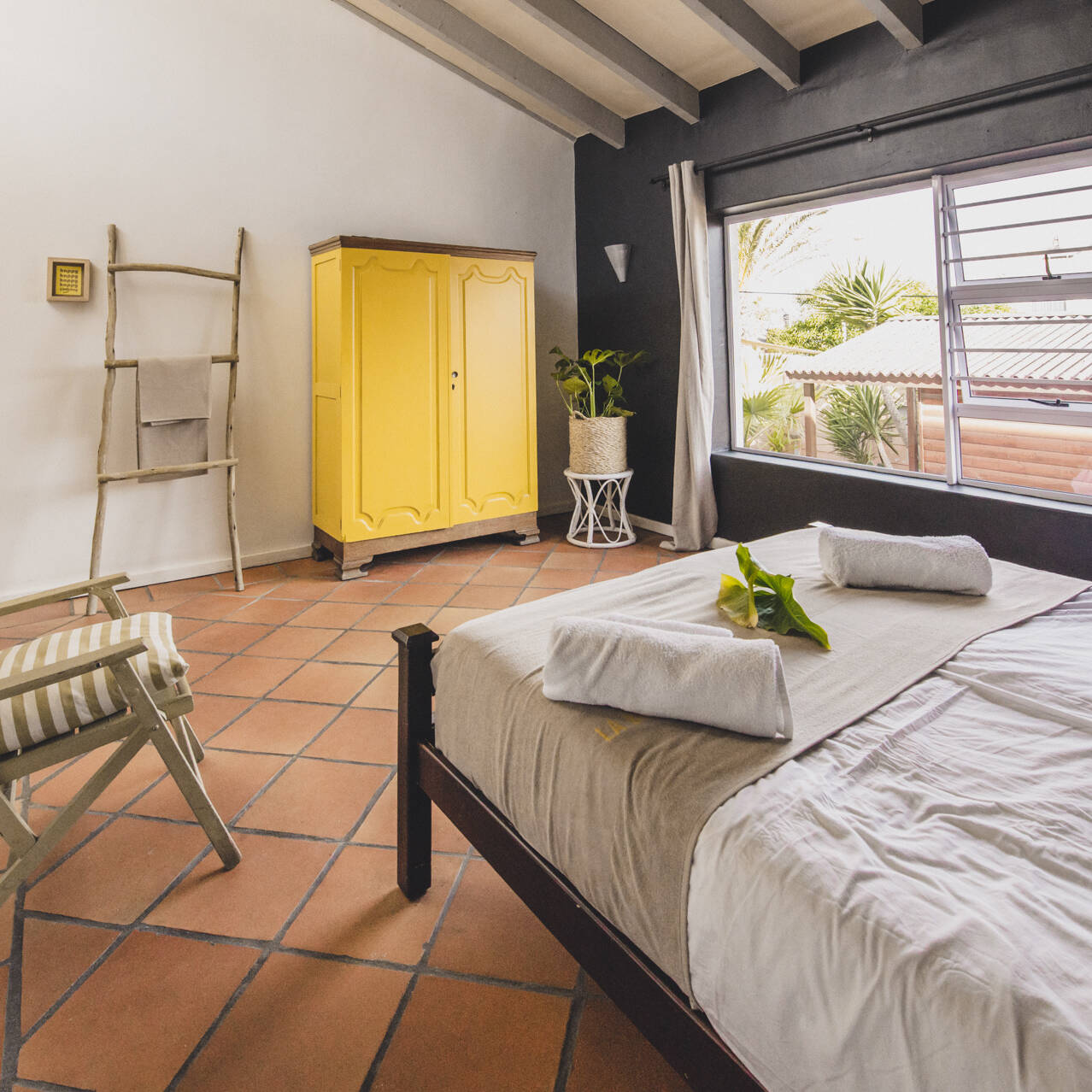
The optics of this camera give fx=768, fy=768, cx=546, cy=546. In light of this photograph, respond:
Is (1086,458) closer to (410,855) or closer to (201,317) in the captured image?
(410,855)

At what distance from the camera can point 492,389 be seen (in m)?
4.38

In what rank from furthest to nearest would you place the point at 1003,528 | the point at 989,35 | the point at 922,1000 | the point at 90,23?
the point at 90,23, the point at 1003,528, the point at 989,35, the point at 922,1000

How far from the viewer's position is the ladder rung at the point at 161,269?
11.5 feet

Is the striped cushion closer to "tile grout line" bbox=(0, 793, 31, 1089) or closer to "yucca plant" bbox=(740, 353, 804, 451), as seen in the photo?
"tile grout line" bbox=(0, 793, 31, 1089)

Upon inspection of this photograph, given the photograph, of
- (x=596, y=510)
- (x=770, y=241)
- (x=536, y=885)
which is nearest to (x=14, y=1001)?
(x=536, y=885)

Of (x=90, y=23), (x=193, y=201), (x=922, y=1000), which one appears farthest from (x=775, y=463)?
(x=90, y=23)

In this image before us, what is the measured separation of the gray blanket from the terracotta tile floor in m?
0.37

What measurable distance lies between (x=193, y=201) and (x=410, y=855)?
11.6 feet

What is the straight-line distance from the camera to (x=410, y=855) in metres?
1.62

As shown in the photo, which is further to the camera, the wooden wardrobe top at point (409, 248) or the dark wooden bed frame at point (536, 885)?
the wooden wardrobe top at point (409, 248)

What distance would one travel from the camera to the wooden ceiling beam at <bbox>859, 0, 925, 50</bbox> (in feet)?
9.30

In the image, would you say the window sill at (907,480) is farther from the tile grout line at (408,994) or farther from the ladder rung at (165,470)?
the ladder rung at (165,470)

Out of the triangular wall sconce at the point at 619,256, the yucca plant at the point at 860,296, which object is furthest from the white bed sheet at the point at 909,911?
the triangular wall sconce at the point at 619,256

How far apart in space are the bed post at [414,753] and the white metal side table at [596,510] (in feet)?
9.74
